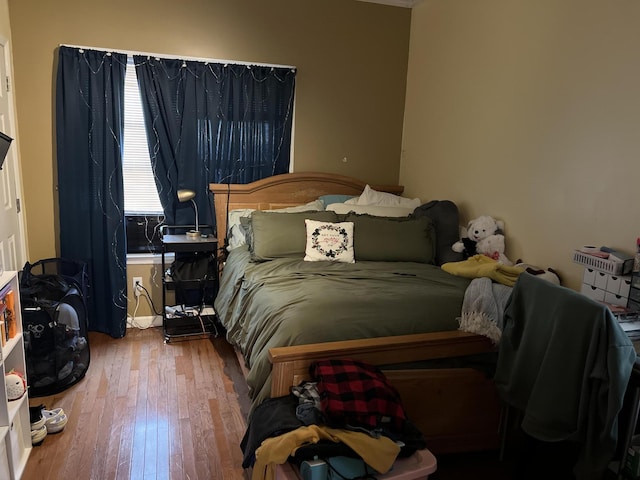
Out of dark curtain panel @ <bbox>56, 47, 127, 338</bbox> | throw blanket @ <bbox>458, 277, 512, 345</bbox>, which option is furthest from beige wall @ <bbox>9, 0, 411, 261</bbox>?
throw blanket @ <bbox>458, 277, 512, 345</bbox>

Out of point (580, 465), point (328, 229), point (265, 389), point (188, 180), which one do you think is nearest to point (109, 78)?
point (188, 180)

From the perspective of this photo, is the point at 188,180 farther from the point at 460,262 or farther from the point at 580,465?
the point at 580,465

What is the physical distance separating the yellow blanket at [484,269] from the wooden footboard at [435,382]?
51 centimetres

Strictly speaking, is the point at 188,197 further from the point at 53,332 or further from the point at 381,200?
the point at 381,200

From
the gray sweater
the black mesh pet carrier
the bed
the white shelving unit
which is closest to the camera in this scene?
the gray sweater

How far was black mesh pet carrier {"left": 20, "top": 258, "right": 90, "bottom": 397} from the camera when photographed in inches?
97.7

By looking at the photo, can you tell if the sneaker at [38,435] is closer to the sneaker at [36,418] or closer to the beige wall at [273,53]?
the sneaker at [36,418]

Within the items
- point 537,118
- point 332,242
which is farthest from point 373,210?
point 537,118

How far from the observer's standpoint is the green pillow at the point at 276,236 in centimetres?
296

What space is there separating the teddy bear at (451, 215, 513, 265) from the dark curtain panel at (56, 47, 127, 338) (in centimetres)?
241

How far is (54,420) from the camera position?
2.23 m

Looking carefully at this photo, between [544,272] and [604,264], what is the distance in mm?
436

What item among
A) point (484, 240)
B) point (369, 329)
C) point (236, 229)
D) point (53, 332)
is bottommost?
point (53, 332)

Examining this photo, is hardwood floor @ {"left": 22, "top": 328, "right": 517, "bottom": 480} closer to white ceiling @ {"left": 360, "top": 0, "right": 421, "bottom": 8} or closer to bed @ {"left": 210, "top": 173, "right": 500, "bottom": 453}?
bed @ {"left": 210, "top": 173, "right": 500, "bottom": 453}
